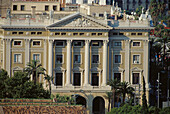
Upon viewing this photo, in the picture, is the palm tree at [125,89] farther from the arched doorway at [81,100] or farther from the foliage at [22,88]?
the foliage at [22,88]

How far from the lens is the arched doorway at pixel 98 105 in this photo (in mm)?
177462

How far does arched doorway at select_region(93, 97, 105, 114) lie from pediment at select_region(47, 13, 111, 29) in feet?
44.5

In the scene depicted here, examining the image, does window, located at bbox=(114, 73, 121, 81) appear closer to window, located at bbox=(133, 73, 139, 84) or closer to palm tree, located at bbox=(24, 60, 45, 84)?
window, located at bbox=(133, 73, 139, 84)

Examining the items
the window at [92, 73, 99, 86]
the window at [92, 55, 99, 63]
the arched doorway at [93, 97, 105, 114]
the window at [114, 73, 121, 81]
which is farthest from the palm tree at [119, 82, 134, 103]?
the window at [92, 55, 99, 63]

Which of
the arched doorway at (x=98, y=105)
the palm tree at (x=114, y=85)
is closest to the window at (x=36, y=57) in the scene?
the arched doorway at (x=98, y=105)

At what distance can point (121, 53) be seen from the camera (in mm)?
178000

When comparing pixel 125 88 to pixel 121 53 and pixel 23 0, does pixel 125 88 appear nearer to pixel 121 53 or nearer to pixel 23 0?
pixel 121 53

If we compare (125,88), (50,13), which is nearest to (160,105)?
(125,88)

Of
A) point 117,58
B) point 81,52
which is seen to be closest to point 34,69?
point 81,52

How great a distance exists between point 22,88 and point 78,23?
21.0 m

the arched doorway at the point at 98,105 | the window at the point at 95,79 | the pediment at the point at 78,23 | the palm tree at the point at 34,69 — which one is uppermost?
the pediment at the point at 78,23

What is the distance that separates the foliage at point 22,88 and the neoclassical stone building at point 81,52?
454 inches

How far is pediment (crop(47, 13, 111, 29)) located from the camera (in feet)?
574

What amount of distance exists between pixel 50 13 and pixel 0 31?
987cm
